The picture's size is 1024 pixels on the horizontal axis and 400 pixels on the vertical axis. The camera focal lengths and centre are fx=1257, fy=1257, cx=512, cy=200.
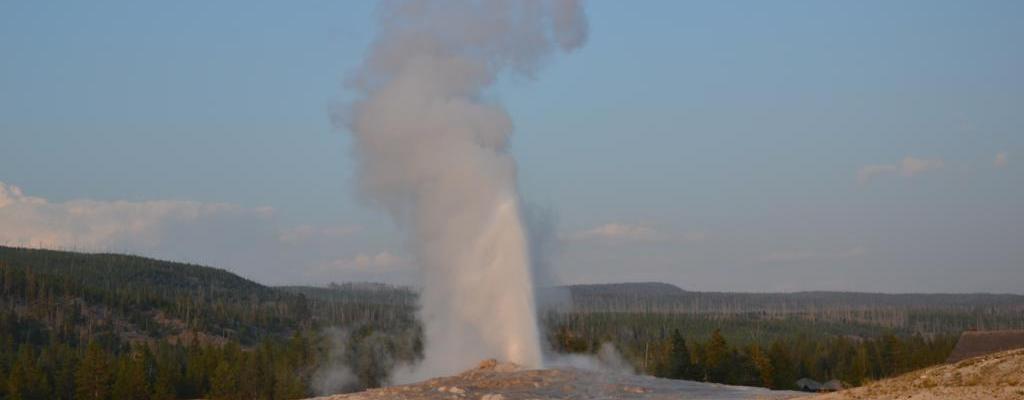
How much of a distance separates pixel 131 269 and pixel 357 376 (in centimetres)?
11128

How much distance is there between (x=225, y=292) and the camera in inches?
6535

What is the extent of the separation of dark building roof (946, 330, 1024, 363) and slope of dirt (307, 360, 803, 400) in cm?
2482

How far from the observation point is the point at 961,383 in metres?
23.3

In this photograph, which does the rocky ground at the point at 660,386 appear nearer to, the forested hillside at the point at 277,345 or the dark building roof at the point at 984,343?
the forested hillside at the point at 277,345

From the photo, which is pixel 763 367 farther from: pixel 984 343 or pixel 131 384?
pixel 131 384

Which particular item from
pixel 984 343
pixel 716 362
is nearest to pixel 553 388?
pixel 716 362

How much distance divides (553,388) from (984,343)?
3322 cm

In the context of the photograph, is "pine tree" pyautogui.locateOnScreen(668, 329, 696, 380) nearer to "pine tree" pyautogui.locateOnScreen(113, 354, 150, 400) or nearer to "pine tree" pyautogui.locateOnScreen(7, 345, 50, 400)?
"pine tree" pyautogui.locateOnScreen(113, 354, 150, 400)

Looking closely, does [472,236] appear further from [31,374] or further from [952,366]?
[31,374]

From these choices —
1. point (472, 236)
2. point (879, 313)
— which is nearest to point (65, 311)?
point (472, 236)

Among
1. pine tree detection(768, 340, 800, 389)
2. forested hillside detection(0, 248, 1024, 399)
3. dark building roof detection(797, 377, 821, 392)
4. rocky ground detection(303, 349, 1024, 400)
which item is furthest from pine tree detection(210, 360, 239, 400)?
rocky ground detection(303, 349, 1024, 400)

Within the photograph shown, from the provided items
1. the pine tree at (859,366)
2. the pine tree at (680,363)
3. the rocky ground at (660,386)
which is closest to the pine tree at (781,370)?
the pine tree at (859,366)

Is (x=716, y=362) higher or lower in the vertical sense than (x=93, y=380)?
higher

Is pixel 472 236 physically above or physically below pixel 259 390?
above
